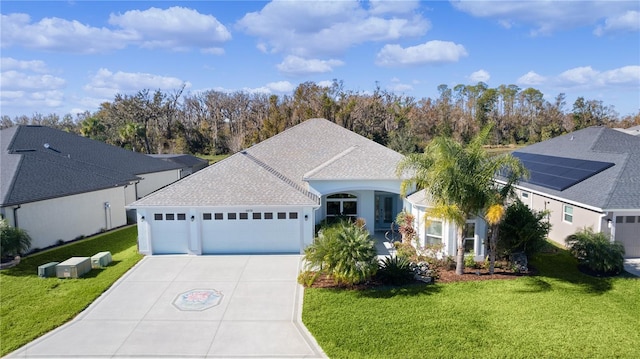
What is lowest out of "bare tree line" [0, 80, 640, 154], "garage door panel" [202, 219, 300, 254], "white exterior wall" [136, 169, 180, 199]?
"garage door panel" [202, 219, 300, 254]

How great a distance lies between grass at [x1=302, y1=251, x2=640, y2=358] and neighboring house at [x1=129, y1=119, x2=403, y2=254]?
4812mm

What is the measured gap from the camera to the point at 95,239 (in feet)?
66.2

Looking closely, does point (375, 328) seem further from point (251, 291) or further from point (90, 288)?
point (90, 288)

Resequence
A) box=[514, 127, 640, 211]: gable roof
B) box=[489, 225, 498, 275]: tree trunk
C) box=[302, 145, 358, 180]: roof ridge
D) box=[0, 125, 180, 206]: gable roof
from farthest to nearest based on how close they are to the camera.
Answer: box=[302, 145, 358, 180]: roof ridge
box=[0, 125, 180, 206]: gable roof
box=[514, 127, 640, 211]: gable roof
box=[489, 225, 498, 275]: tree trunk

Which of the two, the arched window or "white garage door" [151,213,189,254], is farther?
the arched window

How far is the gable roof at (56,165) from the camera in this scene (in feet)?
60.7

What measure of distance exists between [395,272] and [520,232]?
532cm

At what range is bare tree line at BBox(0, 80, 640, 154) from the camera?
52188mm

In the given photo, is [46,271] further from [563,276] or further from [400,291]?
[563,276]

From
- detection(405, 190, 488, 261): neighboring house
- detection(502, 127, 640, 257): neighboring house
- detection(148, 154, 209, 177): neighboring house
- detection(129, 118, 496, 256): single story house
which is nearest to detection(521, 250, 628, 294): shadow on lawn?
detection(502, 127, 640, 257): neighboring house

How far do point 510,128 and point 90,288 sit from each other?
64.8 meters

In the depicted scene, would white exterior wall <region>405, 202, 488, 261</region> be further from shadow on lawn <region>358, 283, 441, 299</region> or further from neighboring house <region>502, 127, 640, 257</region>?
neighboring house <region>502, 127, 640, 257</region>

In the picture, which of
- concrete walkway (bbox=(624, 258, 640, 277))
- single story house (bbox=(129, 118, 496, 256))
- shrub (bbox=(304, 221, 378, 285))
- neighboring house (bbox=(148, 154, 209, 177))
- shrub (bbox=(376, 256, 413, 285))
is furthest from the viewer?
neighboring house (bbox=(148, 154, 209, 177))

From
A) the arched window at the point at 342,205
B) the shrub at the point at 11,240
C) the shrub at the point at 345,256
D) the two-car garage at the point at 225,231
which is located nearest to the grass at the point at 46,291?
the shrub at the point at 11,240
